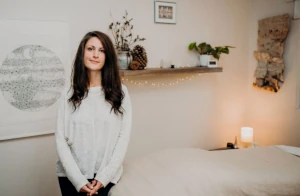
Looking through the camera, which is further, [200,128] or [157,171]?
[200,128]

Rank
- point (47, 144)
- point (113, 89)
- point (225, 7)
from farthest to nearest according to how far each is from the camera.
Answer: point (225, 7)
point (47, 144)
point (113, 89)

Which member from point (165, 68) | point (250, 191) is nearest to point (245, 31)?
point (165, 68)

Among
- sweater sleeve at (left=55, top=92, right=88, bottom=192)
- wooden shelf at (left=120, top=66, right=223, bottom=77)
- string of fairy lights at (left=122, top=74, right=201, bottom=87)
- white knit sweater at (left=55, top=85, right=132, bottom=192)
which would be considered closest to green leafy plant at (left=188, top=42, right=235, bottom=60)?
wooden shelf at (left=120, top=66, right=223, bottom=77)

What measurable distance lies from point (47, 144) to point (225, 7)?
2238mm

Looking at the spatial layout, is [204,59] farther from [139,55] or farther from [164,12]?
[139,55]

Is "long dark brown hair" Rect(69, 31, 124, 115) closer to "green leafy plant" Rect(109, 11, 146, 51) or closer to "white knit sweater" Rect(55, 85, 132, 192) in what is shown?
"white knit sweater" Rect(55, 85, 132, 192)

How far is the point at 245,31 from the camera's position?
3.26m

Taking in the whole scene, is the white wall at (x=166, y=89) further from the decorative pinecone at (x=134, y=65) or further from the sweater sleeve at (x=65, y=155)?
the sweater sleeve at (x=65, y=155)

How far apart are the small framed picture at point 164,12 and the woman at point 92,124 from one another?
1.17m

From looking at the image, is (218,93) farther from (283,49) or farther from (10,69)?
(10,69)

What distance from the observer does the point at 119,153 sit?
1646 mm

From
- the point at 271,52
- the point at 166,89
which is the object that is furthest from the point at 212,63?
the point at 271,52

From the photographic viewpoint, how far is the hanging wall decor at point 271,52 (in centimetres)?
282

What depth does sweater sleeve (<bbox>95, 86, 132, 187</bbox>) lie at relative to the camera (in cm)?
159
